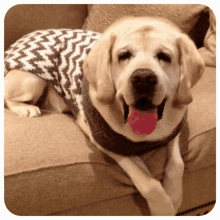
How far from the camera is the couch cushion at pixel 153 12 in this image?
1418 mm

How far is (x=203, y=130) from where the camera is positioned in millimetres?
1081

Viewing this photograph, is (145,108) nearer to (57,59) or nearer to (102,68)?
(102,68)

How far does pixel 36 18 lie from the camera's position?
5.75 feet

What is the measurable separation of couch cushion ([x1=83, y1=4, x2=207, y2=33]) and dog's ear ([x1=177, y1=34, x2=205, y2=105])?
1.96 feet

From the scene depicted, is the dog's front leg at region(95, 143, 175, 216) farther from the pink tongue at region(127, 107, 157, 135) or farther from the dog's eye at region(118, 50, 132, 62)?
the dog's eye at region(118, 50, 132, 62)

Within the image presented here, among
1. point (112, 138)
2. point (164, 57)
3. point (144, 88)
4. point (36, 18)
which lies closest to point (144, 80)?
point (144, 88)

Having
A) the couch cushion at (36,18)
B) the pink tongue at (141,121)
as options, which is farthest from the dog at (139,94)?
the couch cushion at (36,18)

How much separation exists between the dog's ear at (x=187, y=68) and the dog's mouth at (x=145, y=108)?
0.23 feet

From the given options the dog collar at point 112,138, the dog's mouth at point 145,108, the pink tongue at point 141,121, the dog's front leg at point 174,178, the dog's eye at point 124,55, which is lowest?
the dog's front leg at point 174,178

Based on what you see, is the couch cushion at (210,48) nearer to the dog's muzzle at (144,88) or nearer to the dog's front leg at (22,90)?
the dog's muzzle at (144,88)

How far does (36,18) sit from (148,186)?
141 centimetres

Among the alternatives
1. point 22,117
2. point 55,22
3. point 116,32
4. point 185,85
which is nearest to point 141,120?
point 185,85

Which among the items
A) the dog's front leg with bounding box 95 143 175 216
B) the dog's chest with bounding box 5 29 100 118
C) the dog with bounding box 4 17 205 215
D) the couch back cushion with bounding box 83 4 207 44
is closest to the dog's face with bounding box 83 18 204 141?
the dog with bounding box 4 17 205 215

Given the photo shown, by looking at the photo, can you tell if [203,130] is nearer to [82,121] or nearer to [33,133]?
[82,121]
